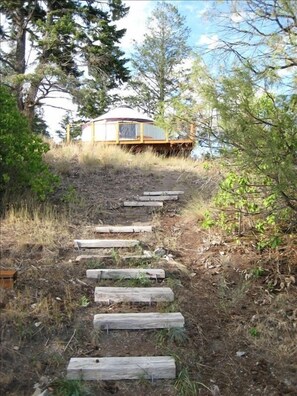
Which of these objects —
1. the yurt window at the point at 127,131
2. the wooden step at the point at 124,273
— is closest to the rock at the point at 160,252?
the wooden step at the point at 124,273

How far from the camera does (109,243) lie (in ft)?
14.8

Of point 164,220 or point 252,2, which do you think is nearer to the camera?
point 252,2

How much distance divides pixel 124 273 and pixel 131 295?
366 mm

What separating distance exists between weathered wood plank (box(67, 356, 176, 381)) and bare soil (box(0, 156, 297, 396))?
5 cm

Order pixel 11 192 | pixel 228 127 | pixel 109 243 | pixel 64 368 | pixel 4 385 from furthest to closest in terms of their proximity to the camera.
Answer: pixel 11 192 < pixel 109 243 < pixel 228 127 < pixel 64 368 < pixel 4 385

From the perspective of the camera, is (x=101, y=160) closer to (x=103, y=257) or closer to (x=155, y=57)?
(x=103, y=257)

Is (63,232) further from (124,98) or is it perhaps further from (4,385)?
(124,98)

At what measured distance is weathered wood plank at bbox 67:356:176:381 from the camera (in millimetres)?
2635

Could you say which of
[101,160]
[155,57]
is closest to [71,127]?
[155,57]

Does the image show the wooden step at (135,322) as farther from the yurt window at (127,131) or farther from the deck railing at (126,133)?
the yurt window at (127,131)

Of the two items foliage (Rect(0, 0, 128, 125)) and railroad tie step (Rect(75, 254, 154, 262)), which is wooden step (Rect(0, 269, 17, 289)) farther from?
foliage (Rect(0, 0, 128, 125))

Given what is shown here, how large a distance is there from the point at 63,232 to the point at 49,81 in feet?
39.0

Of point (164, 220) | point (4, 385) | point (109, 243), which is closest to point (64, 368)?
point (4, 385)

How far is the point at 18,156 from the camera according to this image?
5.14 metres
